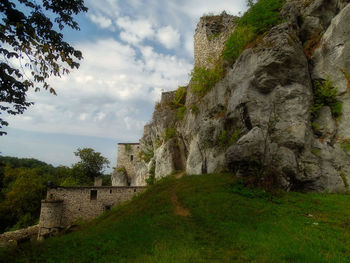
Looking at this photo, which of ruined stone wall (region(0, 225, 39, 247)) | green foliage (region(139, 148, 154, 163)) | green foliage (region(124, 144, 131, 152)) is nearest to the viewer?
ruined stone wall (region(0, 225, 39, 247))

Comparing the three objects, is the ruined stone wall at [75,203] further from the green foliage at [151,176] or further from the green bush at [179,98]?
the green bush at [179,98]

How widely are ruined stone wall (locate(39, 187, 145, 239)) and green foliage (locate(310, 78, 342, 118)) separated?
Answer: 52.4 feet

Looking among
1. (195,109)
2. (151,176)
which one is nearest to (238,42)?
(195,109)

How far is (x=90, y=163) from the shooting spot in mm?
40375

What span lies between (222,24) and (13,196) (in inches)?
1471

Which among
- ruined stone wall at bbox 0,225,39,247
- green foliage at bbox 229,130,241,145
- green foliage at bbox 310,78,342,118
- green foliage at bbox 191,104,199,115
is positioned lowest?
ruined stone wall at bbox 0,225,39,247

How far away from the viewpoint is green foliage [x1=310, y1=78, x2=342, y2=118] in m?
12.3

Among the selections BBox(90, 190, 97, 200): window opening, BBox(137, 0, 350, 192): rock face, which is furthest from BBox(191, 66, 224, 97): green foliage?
BBox(90, 190, 97, 200): window opening

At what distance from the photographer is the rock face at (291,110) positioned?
1105 centimetres

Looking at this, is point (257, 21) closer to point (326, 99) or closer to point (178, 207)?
point (326, 99)

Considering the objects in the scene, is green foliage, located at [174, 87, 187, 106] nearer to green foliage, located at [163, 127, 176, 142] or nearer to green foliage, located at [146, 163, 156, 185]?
green foliage, located at [163, 127, 176, 142]

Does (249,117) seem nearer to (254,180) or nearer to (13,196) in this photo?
(254,180)

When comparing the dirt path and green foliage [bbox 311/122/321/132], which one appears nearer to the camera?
the dirt path

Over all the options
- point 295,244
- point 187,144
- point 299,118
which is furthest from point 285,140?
point 187,144
